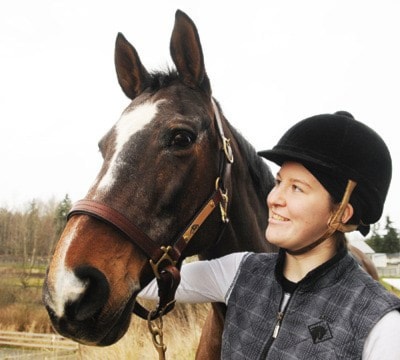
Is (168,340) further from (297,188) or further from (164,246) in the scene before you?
(297,188)

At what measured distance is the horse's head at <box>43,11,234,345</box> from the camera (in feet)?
5.58

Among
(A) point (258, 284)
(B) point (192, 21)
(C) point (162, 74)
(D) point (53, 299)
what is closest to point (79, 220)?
(D) point (53, 299)

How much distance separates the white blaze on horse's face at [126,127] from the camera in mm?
1961

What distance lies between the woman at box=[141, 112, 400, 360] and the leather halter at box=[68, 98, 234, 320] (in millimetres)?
324

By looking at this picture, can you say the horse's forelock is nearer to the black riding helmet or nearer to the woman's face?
the black riding helmet

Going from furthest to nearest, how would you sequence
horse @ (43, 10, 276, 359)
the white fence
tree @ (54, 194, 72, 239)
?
1. tree @ (54, 194, 72, 239)
2. the white fence
3. horse @ (43, 10, 276, 359)

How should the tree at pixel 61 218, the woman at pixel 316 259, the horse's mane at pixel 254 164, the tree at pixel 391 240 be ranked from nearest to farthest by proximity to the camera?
the woman at pixel 316 259, the horse's mane at pixel 254 164, the tree at pixel 61 218, the tree at pixel 391 240

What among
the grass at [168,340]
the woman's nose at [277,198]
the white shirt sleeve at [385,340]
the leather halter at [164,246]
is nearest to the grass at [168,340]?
the grass at [168,340]

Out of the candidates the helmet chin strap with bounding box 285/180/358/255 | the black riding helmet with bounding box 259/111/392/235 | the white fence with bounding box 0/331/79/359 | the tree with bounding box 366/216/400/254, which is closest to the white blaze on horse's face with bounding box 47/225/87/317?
the helmet chin strap with bounding box 285/180/358/255

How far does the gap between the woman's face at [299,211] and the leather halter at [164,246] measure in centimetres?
48

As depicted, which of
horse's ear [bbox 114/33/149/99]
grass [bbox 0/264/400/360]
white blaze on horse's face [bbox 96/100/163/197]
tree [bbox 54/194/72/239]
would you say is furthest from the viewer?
tree [bbox 54/194/72/239]

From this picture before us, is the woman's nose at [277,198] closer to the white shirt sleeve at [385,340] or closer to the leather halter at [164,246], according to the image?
the leather halter at [164,246]

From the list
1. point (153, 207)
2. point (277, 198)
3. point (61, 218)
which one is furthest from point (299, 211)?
point (61, 218)

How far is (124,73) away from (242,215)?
3.99ft
